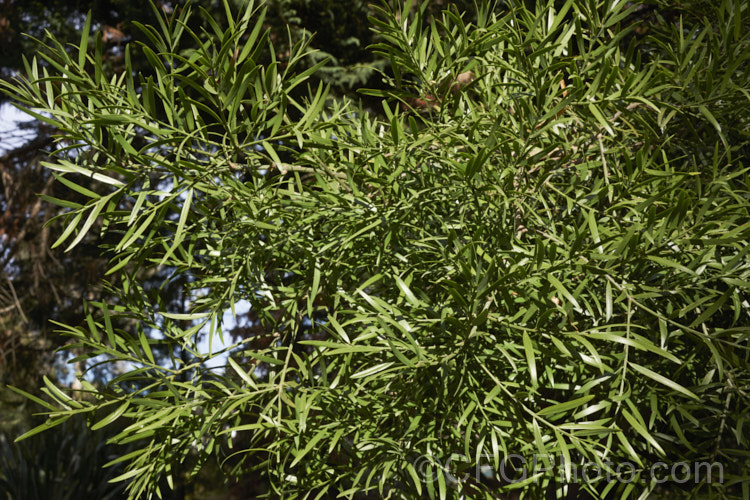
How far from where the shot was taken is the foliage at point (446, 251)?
0.47m

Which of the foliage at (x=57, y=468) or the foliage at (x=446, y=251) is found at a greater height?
the foliage at (x=446, y=251)

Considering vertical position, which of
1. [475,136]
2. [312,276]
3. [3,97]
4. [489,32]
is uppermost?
[489,32]

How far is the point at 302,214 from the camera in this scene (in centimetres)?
61

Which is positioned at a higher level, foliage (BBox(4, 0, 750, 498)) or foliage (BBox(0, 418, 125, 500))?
foliage (BBox(4, 0, 750, 498))

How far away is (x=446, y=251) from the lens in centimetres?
51

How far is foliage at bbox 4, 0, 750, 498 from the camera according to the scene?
1.54 ft

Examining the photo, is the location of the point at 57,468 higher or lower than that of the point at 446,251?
lower

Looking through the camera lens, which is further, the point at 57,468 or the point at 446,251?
the point at 57,468

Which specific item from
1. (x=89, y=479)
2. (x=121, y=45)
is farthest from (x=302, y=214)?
(x=121, y=45)

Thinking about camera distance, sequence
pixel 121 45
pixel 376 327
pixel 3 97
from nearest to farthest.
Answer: pixel 376 327 → pixel 3 97 → pixel 121 45

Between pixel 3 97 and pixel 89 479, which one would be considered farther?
pixel 3 97

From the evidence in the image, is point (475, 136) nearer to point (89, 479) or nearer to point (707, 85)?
point (707, 85)

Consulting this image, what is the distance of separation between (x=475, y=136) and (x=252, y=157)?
0.75 ft

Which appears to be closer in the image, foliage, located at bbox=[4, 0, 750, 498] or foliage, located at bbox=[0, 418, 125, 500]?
foliage, located at bbox=[4, 0, 750, 498]
